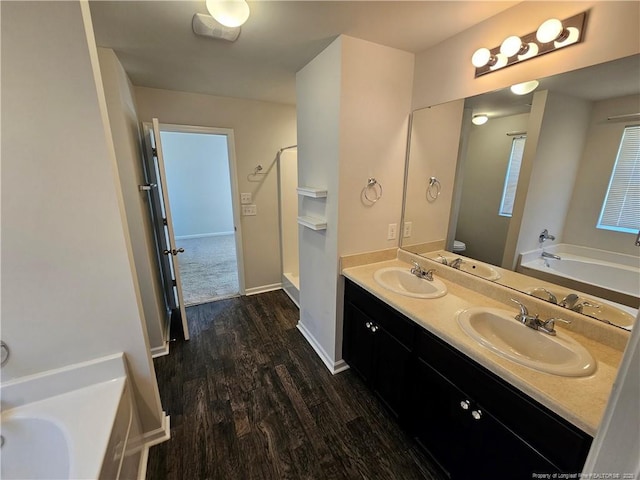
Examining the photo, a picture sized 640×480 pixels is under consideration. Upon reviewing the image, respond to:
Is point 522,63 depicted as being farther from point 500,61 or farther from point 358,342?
point 358,342

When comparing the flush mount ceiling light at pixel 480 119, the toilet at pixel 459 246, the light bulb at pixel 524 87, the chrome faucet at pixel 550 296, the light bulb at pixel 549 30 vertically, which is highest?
the light bulb at pixel 549 30

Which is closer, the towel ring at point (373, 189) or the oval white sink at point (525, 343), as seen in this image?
the oval white sink at point (525, 343)

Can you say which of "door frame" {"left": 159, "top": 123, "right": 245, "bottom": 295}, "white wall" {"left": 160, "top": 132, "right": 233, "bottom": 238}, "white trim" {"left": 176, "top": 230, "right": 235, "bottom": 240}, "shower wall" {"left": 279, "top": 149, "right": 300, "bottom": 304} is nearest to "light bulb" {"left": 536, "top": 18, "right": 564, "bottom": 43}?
"shower wall" {"left": 279, "top": 149, "right": 300, "bottom": 304}

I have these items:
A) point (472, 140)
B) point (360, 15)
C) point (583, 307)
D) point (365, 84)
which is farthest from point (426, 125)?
point (583, 307)

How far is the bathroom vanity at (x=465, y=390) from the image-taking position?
0.89m

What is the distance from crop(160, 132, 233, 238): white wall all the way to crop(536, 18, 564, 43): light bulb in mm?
6057

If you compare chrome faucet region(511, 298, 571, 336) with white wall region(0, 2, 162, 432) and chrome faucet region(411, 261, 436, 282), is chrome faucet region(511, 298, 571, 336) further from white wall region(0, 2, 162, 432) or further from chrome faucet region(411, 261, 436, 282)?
white wall region(0, 2, 162, 432)

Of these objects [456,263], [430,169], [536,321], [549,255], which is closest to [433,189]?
[430,169]

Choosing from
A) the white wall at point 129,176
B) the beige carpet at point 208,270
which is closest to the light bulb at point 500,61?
the white wall at point 129,176

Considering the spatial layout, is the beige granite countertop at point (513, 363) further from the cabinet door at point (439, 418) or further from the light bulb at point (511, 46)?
the light bulb at point (511, 46)

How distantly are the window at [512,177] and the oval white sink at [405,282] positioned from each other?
0.61m

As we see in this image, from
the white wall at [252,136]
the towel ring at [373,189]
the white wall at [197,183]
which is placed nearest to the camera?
the towel ring at [373,189]

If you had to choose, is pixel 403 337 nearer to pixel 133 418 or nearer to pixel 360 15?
pixel 133 418

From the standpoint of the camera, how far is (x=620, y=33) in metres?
1.07
